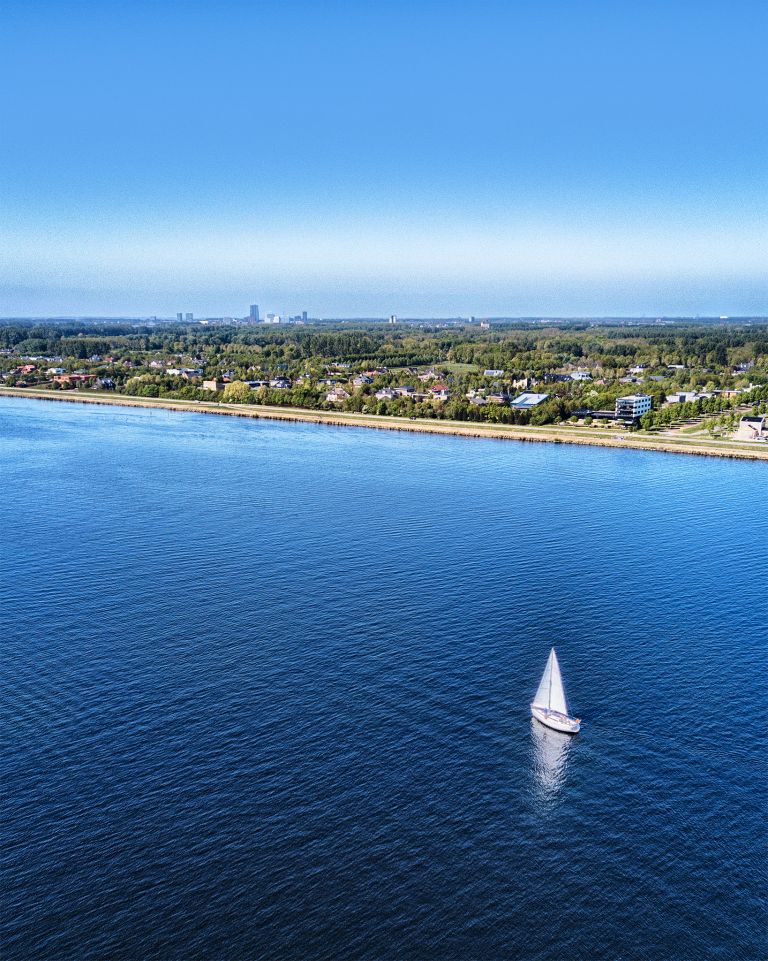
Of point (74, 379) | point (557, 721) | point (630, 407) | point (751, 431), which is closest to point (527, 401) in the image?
point (630, 407)

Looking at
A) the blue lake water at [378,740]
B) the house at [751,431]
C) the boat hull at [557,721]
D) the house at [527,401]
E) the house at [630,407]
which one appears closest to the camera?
the blue lake water at [378,740]

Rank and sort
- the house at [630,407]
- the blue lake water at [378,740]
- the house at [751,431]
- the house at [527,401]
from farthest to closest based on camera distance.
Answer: the house at [527,401], the house at [630,407], the house at [751,431], the blue lake water at [378,740]

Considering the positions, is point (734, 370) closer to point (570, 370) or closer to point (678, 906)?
point (570, 370)

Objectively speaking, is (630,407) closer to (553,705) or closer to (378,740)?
(553,705)

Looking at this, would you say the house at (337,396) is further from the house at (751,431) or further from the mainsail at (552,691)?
the mainsail at (552,691)

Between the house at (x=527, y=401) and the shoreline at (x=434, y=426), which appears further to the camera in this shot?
the house at (x=527, y=401)

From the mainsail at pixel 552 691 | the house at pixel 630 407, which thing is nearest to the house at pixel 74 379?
the house at pixel 630 407

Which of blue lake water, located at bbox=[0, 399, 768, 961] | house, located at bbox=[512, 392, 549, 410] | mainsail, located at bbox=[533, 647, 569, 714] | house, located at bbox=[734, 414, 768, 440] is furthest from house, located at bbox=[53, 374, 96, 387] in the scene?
mainsail, located at bbox=[533, 647, 569, 714]

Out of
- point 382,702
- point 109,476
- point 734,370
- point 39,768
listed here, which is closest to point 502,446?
point 109,476
